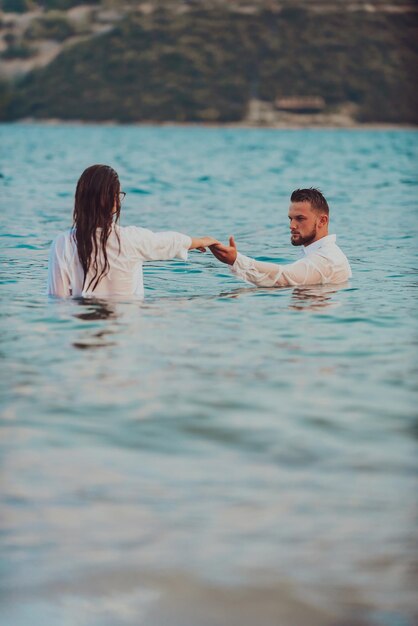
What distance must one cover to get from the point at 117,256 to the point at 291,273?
243 centimetres

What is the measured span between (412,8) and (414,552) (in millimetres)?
170190

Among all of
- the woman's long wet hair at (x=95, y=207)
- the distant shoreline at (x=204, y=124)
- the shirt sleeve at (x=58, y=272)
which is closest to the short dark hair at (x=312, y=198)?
→ the woman's long wet hair at (x=95, y=207)

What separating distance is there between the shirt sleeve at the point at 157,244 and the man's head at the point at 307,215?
1732 mm

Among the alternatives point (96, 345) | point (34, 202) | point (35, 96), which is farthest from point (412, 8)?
point (96, 345)

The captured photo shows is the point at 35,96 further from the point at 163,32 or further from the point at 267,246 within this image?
the point at 267,246

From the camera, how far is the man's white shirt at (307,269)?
33.7 feet

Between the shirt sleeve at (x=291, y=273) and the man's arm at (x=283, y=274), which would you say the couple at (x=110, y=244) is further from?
the shirt sleeve at (x=291, y=273)

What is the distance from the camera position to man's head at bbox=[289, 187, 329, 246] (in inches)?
389

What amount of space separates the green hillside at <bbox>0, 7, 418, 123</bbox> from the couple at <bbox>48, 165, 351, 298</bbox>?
133581mm

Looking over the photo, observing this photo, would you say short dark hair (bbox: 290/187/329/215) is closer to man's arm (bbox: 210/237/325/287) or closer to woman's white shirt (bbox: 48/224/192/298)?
Result: man's arm (bbox: 210/237/325/287)

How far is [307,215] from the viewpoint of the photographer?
32.6ft

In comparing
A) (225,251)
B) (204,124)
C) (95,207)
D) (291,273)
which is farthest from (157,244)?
(204,124)

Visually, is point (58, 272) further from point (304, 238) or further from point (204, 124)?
point (204, 124)

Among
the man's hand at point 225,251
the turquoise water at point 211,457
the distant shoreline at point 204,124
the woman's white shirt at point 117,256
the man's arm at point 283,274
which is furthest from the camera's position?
the distant shoreline at point 204,124
